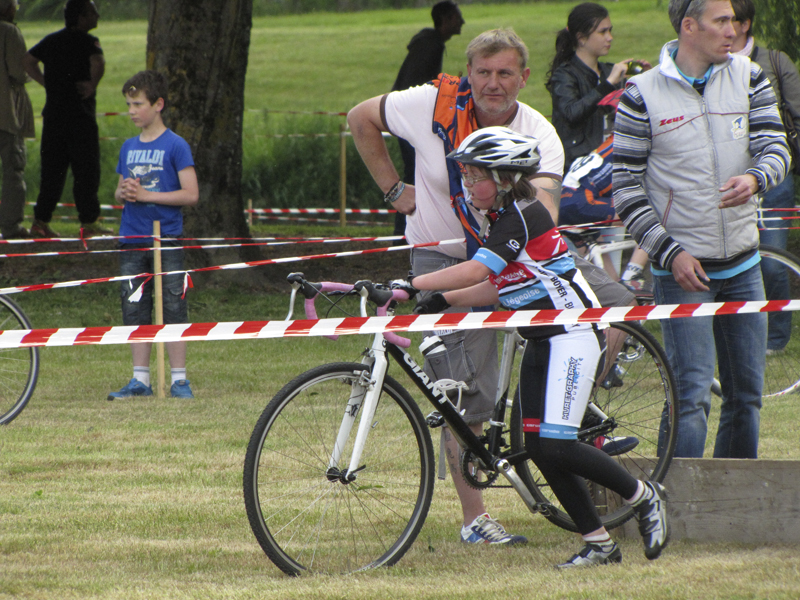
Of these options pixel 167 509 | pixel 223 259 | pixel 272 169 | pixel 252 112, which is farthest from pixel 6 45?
pixel 252 112

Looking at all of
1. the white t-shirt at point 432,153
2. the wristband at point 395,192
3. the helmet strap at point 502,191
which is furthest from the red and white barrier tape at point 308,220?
the helmet strap at point 502,191

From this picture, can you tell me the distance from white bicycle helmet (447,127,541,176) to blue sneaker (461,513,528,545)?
1.43 metres

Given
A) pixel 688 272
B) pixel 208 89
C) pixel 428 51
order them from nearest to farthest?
pixel 688 272, pixel 428 51, pixel 208 89

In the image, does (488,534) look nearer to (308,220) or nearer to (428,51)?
(428,51)

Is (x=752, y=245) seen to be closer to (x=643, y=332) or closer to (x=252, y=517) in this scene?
(x=643, y=332)

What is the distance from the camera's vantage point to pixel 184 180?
25.2 ft

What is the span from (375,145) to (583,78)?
374 centimetres

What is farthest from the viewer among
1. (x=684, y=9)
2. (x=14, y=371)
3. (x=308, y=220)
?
(x=308, y=220)

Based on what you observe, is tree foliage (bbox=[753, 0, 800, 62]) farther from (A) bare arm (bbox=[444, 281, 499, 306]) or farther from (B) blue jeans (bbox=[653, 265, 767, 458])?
(A) bare arm (bbox=[444, 281, 499, 306])

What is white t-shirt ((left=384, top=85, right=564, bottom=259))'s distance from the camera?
4.69 m

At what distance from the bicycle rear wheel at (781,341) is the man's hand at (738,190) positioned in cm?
261

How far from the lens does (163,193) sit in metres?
7.61

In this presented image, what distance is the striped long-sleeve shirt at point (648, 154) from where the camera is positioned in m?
4.63

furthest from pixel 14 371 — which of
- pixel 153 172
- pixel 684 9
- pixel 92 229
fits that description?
pixel 92 229
